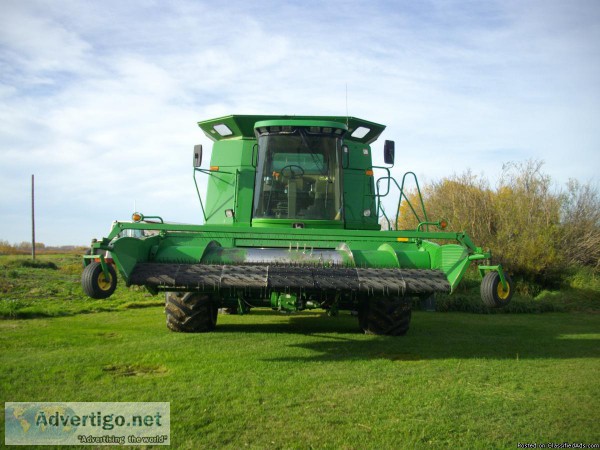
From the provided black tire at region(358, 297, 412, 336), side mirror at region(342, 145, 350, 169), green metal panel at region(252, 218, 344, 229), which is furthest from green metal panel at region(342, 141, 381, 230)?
black tire at region(358, 297, 412, 336)

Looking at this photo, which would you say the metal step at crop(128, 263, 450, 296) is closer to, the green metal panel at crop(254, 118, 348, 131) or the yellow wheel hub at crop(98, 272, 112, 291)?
the yellow wheel hub at crop(98, 272, 112, 291)

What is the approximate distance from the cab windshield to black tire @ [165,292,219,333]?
4.91ft

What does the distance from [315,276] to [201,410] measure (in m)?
2.22

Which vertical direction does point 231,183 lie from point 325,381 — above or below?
above

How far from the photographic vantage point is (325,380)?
542 centimetres

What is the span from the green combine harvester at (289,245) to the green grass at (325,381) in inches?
24.7

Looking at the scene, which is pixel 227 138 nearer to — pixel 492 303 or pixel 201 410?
pixel 492 303

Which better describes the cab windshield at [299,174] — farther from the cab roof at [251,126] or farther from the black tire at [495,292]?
the black tire at [495,292]

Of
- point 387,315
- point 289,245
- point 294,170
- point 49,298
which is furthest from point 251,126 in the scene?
point 49,298

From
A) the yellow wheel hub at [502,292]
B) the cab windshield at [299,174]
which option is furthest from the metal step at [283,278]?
the cab windshield at [299,174]

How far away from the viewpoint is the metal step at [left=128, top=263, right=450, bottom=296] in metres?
6.10

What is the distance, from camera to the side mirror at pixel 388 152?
29.0ft

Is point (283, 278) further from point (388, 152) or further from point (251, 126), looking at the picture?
point (251, 126)

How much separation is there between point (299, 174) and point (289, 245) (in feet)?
5.42
